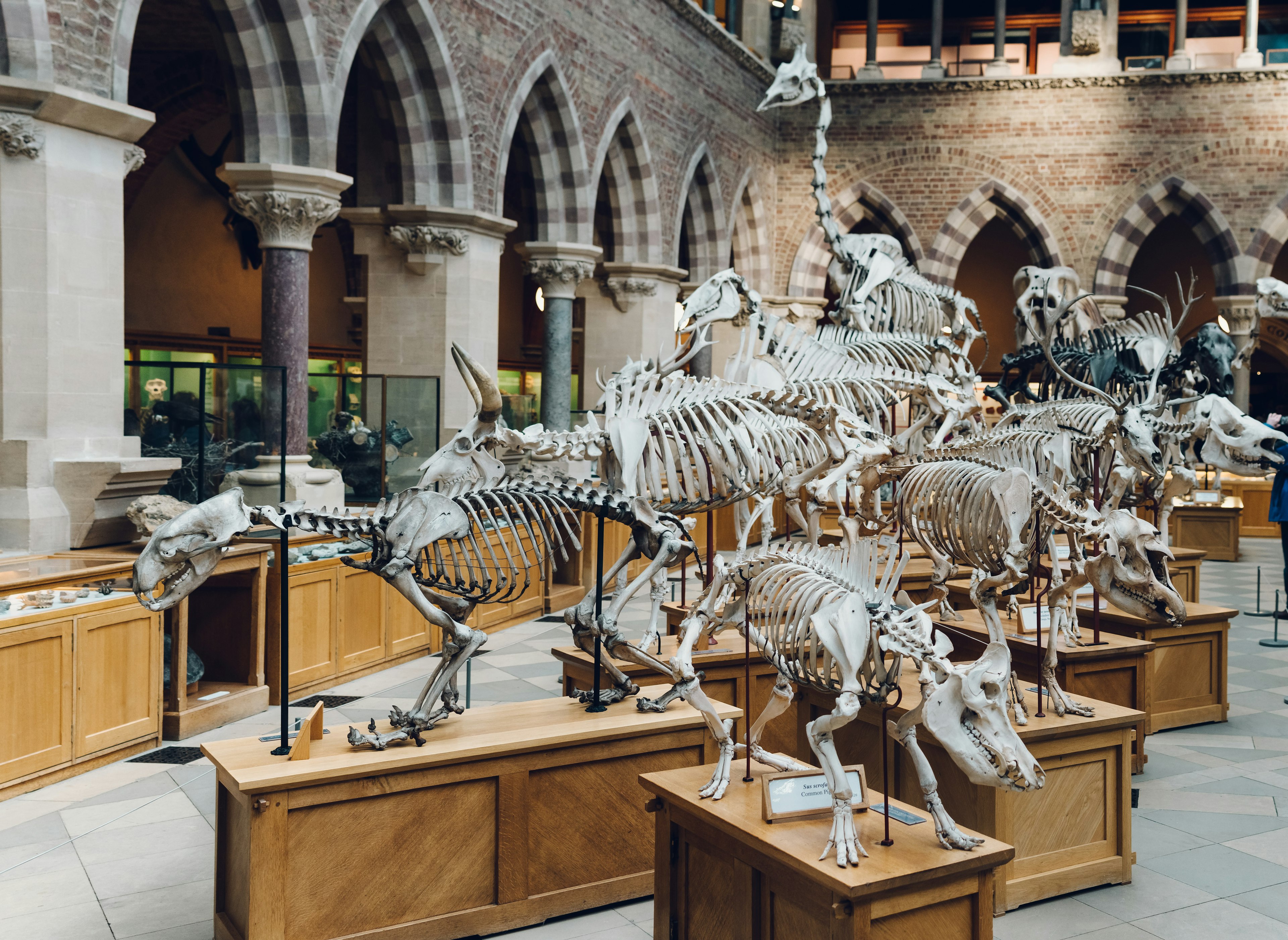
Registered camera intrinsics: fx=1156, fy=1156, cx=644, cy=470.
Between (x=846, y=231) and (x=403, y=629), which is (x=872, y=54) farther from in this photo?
(x=403, y=629)

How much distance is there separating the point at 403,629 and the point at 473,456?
14.7 feet

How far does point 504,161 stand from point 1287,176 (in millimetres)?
13668

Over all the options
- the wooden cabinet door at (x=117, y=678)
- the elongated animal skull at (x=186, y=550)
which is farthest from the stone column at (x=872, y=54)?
the elongated animal skull at (x=186, y=550)

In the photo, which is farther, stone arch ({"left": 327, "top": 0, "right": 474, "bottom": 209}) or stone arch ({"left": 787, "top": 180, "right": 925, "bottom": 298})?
stone arch ({"left": 787, "top": 180, "right": 925, "bottom": 298})

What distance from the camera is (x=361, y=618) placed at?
809cm

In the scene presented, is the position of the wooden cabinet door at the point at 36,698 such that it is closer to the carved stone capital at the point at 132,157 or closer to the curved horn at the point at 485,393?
the curved horn at the point at 485,393

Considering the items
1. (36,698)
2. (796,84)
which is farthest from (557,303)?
(36,698)

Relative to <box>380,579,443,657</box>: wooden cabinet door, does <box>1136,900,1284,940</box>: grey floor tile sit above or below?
below

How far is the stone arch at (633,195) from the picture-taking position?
49.3 ft

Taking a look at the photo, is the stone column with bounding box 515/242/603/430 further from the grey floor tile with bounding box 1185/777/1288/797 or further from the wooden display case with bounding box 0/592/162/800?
the grey floor tile with bounding box 1185/777/1288/797

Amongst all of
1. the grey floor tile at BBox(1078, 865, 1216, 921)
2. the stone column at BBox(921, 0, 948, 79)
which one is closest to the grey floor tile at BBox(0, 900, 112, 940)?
the grey floor tile at BBox(1078, 865, 1216, 921)

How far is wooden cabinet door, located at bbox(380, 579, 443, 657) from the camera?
8383mm

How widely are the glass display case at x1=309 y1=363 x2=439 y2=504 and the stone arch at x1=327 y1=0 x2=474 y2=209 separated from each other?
206cm

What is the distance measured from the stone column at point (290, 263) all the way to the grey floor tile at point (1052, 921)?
230 inches
